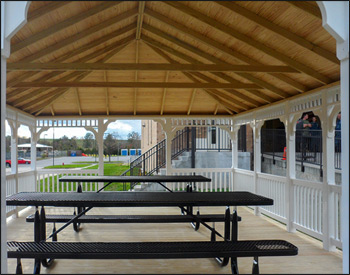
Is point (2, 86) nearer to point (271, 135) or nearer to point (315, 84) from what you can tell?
point (315, 84)

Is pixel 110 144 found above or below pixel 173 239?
above

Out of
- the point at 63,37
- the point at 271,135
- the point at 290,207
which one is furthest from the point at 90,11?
the point at 271,135

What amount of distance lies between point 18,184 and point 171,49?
5310mm

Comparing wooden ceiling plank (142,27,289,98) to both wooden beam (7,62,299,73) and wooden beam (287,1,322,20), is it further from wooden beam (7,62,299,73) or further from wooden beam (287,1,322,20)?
wooden beam (287,1,322,20)

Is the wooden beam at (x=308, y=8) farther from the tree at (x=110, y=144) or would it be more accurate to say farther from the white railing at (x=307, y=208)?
the tree at (x=110, y=144)

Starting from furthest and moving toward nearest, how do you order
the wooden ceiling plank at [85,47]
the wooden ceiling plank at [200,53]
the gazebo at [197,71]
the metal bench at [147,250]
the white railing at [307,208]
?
1. the wooden ceiling plank at [200,53]
2. the wooden ceiling plank at [85,47]
3. the white railing at [307,208]
4. the gazebo at [197,71]
5. the metal bench at [147,250]

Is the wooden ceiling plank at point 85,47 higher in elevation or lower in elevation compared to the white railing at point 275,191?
higher

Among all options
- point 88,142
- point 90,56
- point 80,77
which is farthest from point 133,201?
point 88,142

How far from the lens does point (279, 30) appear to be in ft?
15.7

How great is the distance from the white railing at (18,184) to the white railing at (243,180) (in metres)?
6.20

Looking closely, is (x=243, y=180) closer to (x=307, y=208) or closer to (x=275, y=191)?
(x=275, y=191)

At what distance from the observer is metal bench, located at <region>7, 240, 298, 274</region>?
373 centimetres

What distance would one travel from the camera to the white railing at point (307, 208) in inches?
245

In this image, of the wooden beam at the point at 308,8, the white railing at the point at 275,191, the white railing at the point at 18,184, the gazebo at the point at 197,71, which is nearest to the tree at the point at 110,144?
the gazebo at the point at 197,71
